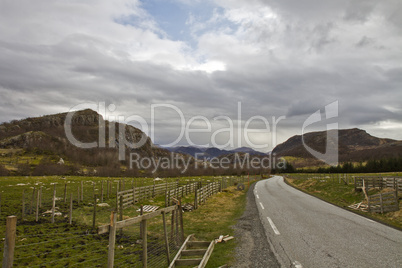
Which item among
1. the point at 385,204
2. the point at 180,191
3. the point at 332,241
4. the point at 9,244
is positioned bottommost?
the point at 180,191

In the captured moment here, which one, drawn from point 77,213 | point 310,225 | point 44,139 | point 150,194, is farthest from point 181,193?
point 44,139

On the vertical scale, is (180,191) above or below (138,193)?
below

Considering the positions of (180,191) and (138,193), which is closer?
(138,193)

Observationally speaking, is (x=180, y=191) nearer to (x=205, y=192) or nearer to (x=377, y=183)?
(x=205, y=192)

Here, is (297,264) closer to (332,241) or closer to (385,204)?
(332,241)

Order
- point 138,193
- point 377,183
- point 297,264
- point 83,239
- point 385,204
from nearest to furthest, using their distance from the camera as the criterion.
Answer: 1. point 297,264
2. point 83,239
3. point 385,204
4. point 138,193
5. point 377,183

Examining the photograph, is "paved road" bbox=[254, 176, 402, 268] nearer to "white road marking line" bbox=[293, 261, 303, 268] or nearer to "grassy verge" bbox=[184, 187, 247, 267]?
"white road marking line" bbox=[293, 261, 303, 268]

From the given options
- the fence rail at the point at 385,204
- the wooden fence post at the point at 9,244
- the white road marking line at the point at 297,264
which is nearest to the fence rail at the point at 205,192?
the fence rail at the point at 385,204

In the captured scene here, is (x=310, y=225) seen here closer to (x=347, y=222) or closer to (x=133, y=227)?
(x=347, y=222)

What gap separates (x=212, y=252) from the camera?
9250 mm

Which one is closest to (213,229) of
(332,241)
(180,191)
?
(332,241)

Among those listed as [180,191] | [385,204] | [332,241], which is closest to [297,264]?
[332,241]

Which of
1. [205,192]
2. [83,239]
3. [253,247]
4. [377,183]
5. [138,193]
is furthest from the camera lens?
[205,192]

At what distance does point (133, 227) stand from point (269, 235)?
7742mm
